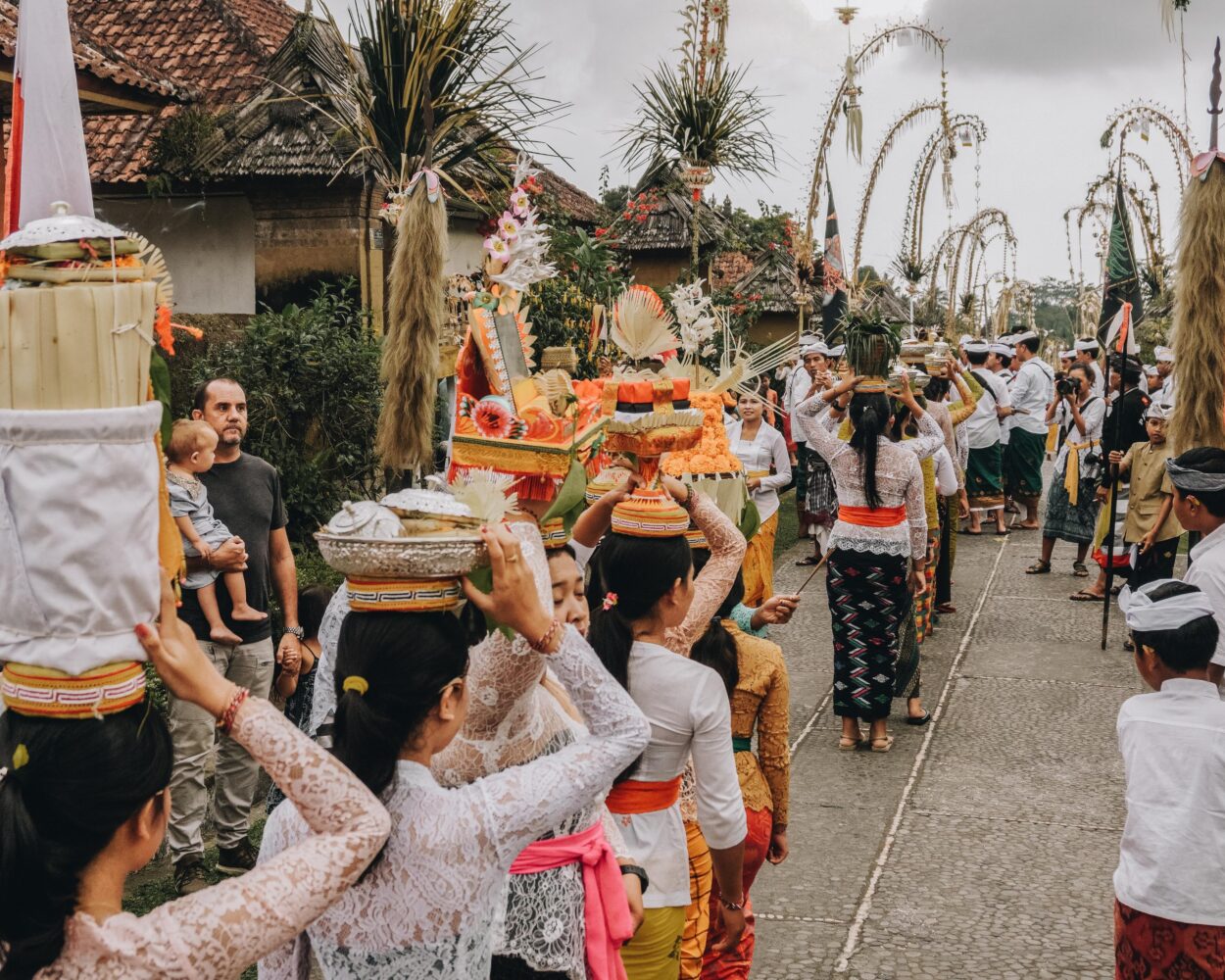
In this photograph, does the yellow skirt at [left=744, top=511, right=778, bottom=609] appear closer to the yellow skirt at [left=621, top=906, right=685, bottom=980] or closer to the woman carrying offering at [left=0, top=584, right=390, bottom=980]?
the yellow skirt at [left=621, top=906, right=685, bottom=980]

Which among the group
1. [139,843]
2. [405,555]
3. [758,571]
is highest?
[405,555]

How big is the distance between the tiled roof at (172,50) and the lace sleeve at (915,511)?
8.26m

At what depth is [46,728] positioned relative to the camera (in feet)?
6.30

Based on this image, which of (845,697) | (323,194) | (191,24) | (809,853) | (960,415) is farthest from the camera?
(191,24)

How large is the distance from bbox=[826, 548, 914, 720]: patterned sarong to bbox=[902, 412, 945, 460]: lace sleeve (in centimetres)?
83

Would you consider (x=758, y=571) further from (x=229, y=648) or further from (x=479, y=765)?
(x=479, y=765)

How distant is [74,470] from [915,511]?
5.89m

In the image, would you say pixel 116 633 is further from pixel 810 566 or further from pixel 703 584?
pixel 810 566

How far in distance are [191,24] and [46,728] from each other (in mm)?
14438

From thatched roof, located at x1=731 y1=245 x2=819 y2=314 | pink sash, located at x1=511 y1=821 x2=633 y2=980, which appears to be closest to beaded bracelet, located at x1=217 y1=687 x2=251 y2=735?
pink sash, located at x1=511 y1=821 x2=633 y2=980

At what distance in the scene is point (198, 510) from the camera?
17.2ft

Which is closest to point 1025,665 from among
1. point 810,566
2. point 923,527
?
A: point 923,527

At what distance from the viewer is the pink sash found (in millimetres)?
2820

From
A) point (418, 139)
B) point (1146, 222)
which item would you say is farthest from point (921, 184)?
point (418, 139)
